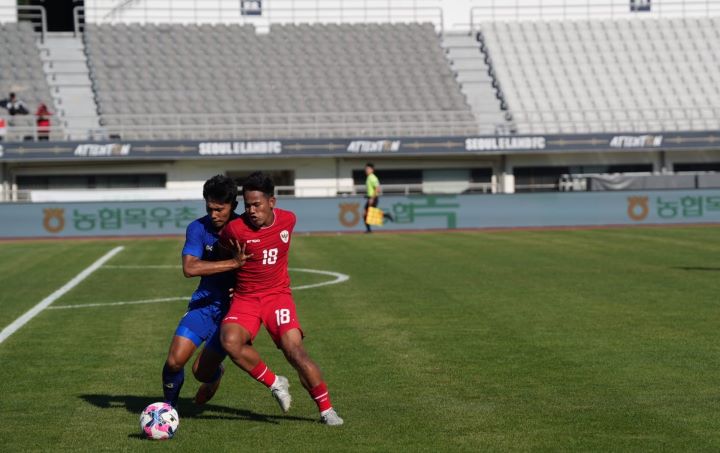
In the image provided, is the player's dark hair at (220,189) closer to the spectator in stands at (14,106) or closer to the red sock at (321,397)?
the red sock at (321,397)

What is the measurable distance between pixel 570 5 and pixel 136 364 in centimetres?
5005

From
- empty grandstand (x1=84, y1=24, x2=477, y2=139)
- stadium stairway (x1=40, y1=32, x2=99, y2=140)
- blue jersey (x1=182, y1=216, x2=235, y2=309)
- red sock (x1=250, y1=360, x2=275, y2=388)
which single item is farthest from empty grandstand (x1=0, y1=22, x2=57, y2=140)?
red sock (x1=250, y1=360, x2=275, y2=388)

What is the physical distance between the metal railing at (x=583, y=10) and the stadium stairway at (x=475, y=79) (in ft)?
6.64

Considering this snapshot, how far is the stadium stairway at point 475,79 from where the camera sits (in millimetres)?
50138

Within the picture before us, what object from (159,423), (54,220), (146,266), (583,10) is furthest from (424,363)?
(583,10)

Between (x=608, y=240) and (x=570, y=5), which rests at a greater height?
(x=570, y=5)

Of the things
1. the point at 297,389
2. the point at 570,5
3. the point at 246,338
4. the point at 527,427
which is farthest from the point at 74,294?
the point at 570,5

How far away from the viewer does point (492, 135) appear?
46.8 meters

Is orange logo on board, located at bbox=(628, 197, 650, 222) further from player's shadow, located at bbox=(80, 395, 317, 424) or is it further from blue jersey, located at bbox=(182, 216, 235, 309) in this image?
blue jersey, located at bbox=(182, 216, 235, 309)

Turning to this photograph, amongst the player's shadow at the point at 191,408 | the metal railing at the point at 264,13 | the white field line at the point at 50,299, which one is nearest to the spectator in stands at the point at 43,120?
the metal railing at the point at 264,13

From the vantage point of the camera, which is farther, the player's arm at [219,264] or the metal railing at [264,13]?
the metal railing at [264,13]

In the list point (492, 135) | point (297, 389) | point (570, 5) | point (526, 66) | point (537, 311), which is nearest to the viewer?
point (297, 389)

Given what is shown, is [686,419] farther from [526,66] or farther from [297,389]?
[526,66]

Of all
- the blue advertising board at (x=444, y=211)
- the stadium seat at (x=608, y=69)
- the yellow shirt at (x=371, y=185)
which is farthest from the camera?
the stadium seat at (x=608, y=69)
